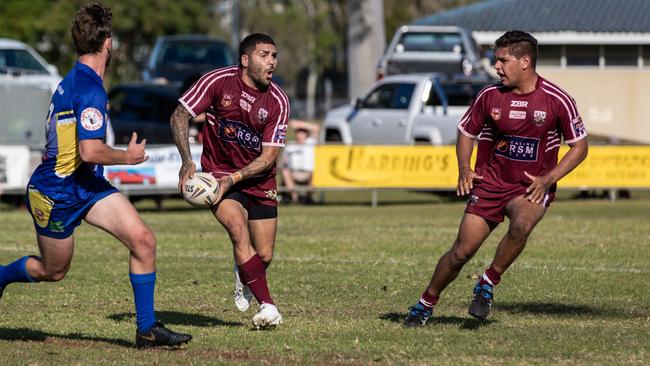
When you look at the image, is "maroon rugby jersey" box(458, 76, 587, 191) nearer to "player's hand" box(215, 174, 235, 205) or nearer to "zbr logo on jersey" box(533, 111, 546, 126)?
"zbr logo on jersey" box(533, 111, 546, 126)

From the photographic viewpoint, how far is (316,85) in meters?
88.2

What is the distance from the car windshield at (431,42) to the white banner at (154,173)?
27.9 feet

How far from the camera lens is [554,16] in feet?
128

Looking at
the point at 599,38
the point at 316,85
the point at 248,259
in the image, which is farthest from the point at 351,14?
the point at 316,85

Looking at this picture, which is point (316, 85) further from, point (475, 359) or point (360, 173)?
point (475, 359)

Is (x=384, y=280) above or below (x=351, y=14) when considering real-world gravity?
below

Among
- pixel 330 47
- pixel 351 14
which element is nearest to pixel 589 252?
pixel 351 14

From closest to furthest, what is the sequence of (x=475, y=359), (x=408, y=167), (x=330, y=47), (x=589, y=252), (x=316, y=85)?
(x=475, y=359) < (x=589, y=252) < (x=408, y=167) < (x=330, y=47) < (x=316, y=85)

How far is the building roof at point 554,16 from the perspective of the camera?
37.8 m

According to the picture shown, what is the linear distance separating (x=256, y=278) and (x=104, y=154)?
6.21 feet

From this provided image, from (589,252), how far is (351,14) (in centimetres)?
2109

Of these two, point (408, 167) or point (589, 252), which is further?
point (408, 167)

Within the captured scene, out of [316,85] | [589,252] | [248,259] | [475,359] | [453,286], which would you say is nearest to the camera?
[475,359]

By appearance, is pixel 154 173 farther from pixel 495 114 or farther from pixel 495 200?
pixel 495 114
